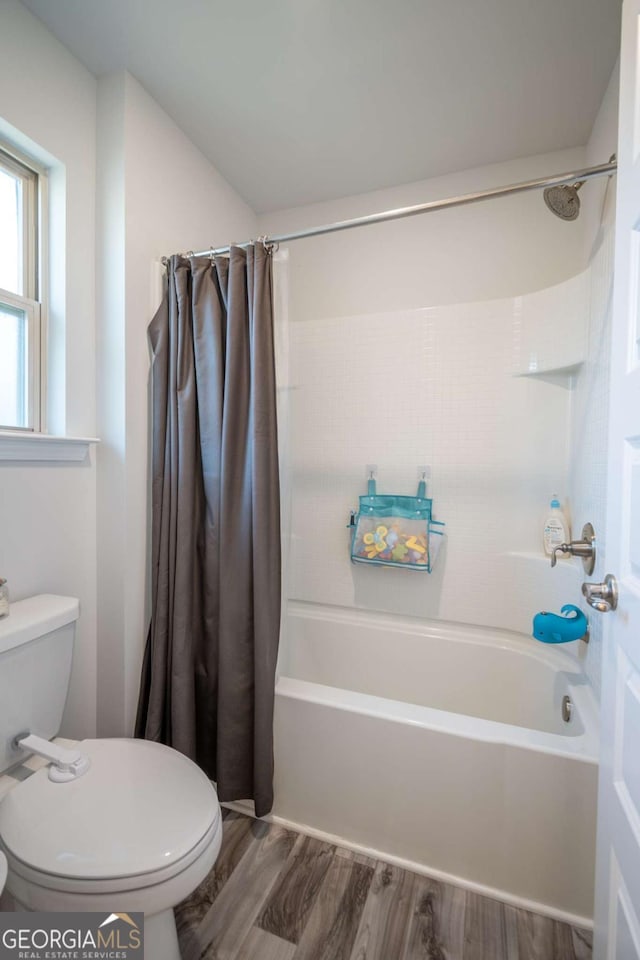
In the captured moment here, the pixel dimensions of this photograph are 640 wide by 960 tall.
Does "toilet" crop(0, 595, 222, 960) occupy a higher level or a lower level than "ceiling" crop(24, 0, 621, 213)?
lower

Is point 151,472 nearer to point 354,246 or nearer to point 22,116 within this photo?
point 22,116

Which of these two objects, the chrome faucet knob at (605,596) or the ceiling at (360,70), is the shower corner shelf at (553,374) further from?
the chrome faucet knob at (605,596)

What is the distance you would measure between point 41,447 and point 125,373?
0.36 meters

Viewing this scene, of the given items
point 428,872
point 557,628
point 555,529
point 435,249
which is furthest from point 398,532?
point 435,249

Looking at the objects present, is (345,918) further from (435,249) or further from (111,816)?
(435,249)

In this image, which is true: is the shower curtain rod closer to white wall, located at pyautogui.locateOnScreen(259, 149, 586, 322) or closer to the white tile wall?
the white tile wall

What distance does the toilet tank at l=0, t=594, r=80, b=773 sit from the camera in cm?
100

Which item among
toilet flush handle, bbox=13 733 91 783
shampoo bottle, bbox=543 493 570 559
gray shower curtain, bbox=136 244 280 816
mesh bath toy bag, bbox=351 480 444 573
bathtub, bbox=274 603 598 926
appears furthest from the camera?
mesh bath toy bag, bbox=351 480 444 573

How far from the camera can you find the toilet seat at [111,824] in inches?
30.4

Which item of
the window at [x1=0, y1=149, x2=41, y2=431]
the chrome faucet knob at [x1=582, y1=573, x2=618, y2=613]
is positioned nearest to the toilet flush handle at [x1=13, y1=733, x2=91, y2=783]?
the window at [x1=0, y1=149, x2=41, y2=431]

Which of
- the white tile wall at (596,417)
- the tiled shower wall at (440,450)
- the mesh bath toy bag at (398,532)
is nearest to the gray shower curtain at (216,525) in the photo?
the tiled shower wall at (440,450)

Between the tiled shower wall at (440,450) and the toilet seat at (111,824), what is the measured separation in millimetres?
Answer: 1182

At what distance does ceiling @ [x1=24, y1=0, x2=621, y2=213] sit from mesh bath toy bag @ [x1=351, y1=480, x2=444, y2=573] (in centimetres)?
145

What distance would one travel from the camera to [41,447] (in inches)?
47.9
